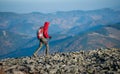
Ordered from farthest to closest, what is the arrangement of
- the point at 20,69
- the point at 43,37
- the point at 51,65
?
the point at 43,37
the point at 51,65
the point at 20,69

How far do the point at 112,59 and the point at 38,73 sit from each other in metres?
6.35

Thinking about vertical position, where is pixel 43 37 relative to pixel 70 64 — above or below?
above

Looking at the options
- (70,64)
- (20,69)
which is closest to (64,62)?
(70,64)

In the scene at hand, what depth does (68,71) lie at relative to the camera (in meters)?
19.1

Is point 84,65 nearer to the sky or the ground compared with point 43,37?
nearer to the ground

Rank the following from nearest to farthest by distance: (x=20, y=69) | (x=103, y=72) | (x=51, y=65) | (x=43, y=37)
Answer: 1. (x=103, y=72)
2. (x=20, y=69)
3. (x=51, y=65)
4. (x=43, y=37)

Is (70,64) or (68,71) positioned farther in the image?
(70,64)

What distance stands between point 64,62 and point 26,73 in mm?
4190

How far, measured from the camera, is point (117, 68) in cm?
1855

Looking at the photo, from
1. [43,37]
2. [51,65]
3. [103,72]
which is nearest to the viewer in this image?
[103,72]

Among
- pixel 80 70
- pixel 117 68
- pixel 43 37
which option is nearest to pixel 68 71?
pixel 80 70

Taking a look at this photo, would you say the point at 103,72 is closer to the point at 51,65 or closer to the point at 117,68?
the point at 117,68

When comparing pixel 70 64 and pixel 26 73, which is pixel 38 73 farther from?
pixel 70 64

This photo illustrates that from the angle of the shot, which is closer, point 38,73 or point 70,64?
point 38,73
